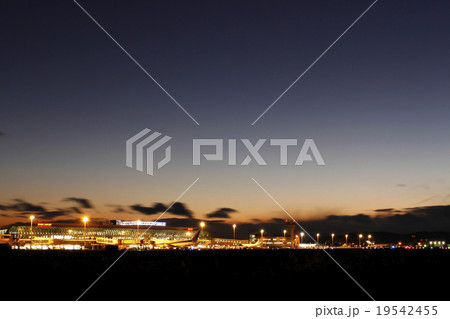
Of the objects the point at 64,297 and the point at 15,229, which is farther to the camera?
the point at 15,229

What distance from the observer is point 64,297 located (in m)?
20.1

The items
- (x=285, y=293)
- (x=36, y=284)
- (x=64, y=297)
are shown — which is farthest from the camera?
(x=36, y=284)

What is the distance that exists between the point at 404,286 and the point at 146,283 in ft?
45.7

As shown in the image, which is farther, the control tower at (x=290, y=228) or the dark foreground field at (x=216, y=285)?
the control tower at (x=290, y=228)

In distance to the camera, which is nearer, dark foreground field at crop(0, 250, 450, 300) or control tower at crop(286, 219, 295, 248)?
dark foreground field at crop(0, 250, 450, 300)

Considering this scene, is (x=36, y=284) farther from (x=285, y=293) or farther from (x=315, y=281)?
(x=315, y=281)

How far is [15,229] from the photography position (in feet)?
652

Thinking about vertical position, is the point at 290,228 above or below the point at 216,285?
above

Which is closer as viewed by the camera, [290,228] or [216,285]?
[216,285]
